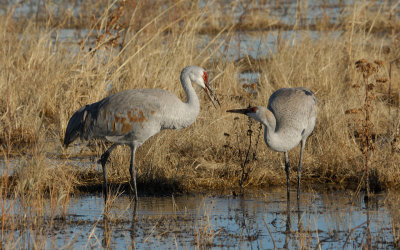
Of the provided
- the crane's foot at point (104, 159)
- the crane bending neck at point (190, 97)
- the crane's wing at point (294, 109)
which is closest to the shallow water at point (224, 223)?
the crane's foot at point (104, 159)

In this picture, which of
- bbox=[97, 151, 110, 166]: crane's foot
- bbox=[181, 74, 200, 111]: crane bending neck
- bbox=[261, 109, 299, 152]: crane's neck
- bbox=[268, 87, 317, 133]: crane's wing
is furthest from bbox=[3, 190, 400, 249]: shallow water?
bbox=[181, 74, 200, 111]: crane bending neck

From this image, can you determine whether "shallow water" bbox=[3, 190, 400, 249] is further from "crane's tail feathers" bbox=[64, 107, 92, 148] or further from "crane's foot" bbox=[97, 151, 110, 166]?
"crane's tail feathers" bbox=[64, 107, 92, 148]

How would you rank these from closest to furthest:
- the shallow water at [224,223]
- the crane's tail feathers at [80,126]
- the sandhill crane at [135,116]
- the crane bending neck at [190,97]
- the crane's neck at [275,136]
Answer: the shallow water at [224,223], the crane's neck at [275,136], the sandhill crane at [135,116], the crane bending neck at [190,97], the crane's tail feathers at [80,126]

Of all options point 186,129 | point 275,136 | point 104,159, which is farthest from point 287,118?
point 104,159

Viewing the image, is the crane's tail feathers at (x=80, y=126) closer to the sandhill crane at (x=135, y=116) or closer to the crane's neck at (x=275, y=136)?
the sandhill crane at (x=135, y=116)

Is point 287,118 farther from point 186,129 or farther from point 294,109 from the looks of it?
point 186,129

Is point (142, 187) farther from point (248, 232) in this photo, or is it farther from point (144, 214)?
point (248, 232)

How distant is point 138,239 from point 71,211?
3.16ft

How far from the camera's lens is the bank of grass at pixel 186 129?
22.4 ft

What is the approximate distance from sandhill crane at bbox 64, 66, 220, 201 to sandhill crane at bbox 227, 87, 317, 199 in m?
0.59

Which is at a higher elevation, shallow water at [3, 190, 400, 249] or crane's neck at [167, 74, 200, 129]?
crane's neck at [167, 74, 200, 129]

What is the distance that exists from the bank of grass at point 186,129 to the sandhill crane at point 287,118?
1.45 feet

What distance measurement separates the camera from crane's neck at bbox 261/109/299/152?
6379 millimetres

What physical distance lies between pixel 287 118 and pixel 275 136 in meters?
0.31
